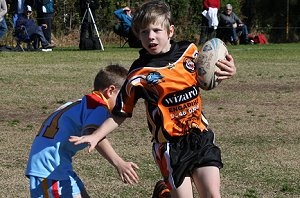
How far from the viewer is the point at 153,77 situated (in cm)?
527

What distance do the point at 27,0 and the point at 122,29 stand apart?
117 inches

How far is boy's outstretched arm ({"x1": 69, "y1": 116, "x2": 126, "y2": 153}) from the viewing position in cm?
480

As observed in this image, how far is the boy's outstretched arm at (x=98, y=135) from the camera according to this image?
4.80 meters

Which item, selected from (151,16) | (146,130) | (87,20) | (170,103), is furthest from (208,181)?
(87,20)

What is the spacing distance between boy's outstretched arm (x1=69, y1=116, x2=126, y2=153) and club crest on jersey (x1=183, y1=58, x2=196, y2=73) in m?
0.58

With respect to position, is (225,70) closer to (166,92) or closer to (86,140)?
(166,92)

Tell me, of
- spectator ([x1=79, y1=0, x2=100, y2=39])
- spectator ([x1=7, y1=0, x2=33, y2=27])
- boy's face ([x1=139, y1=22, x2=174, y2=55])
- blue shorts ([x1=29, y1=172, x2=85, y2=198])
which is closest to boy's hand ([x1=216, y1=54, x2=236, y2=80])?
boy's face ([x1=139, y1=22, x2=174, y2=55])

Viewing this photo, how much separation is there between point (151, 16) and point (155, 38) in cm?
15

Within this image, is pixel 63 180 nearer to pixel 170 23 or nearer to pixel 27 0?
pixel 170 23

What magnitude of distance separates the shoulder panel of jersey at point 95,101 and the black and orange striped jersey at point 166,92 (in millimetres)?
97

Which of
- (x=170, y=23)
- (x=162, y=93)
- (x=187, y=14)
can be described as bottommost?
(x=187, y=14)

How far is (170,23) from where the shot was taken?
17.7ft

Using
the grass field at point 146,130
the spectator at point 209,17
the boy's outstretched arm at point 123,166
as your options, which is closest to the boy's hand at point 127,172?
the boy's outstretched arm at point 123,166

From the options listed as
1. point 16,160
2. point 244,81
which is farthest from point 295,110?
point 16,160
